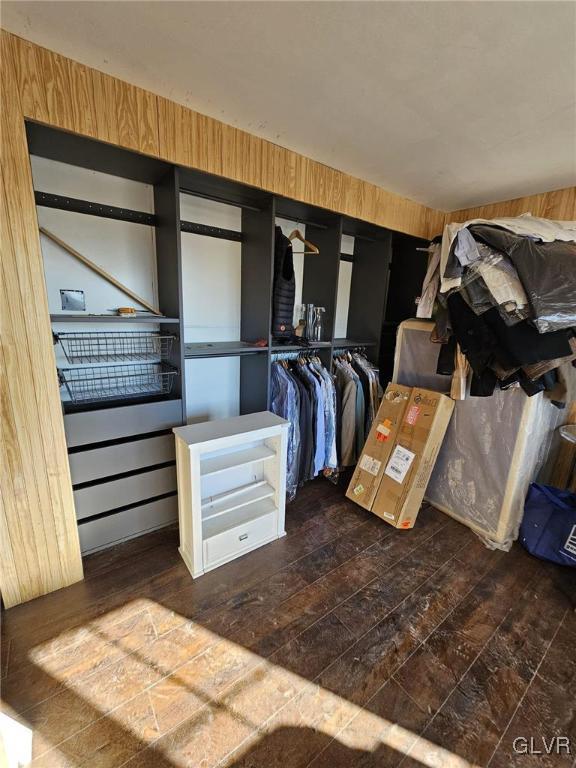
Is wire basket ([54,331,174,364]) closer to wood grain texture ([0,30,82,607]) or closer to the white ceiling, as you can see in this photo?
wood grain texture ([0,30,82,607])

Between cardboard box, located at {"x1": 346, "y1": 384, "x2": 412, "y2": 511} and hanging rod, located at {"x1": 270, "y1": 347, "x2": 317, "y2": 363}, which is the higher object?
hanging rod, located at {"x1": 270, "y1": 347, "x2": 317, "y2": 363}

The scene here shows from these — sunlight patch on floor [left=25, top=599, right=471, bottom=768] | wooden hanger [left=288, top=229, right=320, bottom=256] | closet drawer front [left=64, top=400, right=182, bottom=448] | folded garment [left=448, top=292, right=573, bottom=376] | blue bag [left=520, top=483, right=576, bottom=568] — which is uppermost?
wooden hanger [left=288, top=229, right=320, bottom=256]

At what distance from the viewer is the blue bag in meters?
1.85

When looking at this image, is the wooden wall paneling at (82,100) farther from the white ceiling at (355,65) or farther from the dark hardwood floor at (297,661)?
the dark hardwood floor at (297,661)

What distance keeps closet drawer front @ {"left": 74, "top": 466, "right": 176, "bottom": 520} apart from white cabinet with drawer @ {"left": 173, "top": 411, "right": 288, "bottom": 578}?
19 centimetres

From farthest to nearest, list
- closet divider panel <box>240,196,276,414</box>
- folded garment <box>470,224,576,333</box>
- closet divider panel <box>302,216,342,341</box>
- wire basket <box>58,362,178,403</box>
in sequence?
closet divider panel <box>302,216,342,341</box> → closet divider panel <box>240,196,276,414</box> → wire basket <box>58,362,178,403</box> → folded garment <box>470,224,576,333</box>

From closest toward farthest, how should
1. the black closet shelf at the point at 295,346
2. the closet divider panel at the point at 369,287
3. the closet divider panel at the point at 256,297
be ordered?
the closet divider panel at the point at 256,297 → the black closet shelf at the point at 295,346 → the closet divider panel at the point at 369,287

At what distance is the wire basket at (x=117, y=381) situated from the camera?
1.81 meters

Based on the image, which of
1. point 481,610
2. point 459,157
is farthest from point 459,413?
point 459,157

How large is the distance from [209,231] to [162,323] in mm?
727

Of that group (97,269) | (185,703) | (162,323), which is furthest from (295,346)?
(185,703)

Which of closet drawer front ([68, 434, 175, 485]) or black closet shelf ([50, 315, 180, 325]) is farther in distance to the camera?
closet drawer front ([68, 434, 175, 485])

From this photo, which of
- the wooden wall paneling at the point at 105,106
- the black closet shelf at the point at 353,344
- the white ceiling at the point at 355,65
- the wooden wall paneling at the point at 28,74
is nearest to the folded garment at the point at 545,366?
the white ceiling at the point at 355,65

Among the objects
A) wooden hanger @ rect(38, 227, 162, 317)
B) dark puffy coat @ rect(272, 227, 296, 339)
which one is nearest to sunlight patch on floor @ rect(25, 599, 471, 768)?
wooden hanger @ rect(38, 227, 162, 317)
